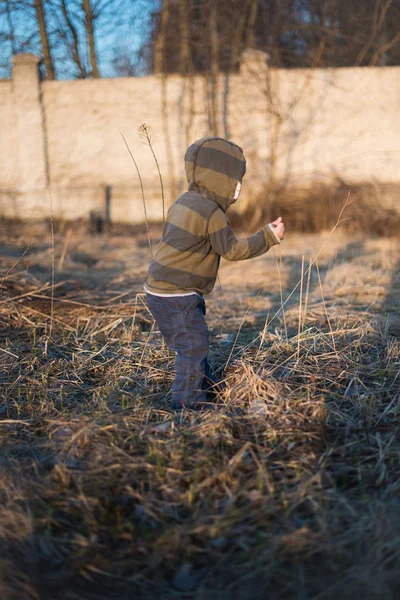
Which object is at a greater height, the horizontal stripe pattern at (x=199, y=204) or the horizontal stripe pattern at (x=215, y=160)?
the horizontal stripe pattern at (x=215, y=160)

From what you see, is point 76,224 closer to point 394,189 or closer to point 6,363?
point 394,189

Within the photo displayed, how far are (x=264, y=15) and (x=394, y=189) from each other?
349 cm

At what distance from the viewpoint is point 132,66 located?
10.9m

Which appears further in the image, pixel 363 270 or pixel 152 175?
pixel 152 175

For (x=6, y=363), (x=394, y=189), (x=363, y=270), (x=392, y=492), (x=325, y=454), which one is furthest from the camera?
(x=394, y=189)

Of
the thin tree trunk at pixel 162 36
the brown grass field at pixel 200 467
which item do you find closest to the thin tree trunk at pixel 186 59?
the thin tree trunk at pixel 162 36

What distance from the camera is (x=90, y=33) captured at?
1023 centimetres

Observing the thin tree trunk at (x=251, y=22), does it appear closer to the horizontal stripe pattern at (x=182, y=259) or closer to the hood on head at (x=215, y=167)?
the hood on head at (x=215, y=167)

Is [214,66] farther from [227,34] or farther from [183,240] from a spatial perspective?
[183,240]

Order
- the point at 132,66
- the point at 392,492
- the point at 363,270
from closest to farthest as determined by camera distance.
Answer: the point at 392,492
the point at 363,270
the point at 132,66

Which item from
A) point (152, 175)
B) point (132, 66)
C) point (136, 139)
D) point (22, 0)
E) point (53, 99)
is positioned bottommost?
point (152, 175)

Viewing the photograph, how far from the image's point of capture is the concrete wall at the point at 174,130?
28.5 feet

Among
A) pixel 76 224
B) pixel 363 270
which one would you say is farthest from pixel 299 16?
pixel 363 270

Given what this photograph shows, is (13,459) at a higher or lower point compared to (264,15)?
lower
